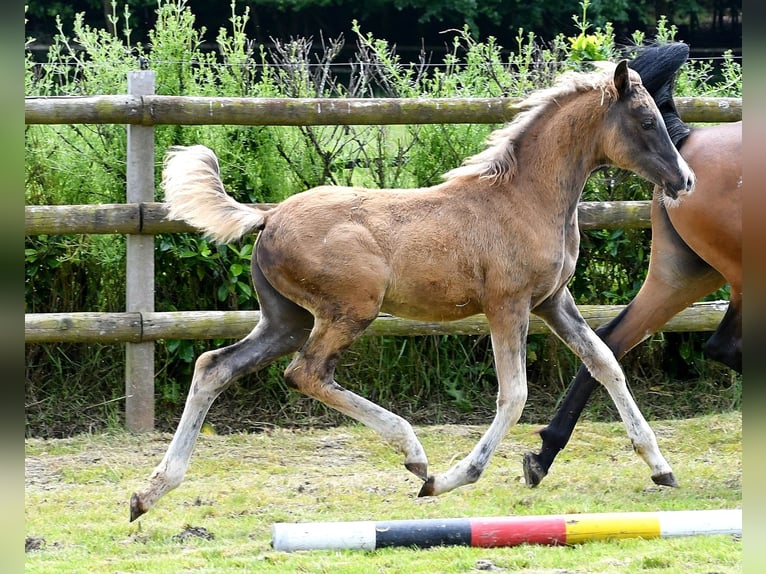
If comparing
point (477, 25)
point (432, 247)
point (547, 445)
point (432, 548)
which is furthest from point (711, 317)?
point (477, 25)

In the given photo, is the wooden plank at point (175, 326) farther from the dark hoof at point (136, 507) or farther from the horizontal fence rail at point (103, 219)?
the dark hoof at point (136, 507)

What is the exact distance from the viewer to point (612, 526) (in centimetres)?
363

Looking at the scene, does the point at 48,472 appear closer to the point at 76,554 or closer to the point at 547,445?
the point at 76,554

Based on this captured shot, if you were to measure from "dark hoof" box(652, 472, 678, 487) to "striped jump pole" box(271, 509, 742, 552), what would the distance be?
2.98 ft

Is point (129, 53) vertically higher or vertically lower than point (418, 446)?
higher

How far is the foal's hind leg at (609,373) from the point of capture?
15.0 ft

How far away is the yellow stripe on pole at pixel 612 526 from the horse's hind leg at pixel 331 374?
2.24ft

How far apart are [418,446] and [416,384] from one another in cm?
229

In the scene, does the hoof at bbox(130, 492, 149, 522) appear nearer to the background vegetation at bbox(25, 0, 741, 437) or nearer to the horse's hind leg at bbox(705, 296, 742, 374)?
the background vegetation at bbox(25, 0, 741, 437)

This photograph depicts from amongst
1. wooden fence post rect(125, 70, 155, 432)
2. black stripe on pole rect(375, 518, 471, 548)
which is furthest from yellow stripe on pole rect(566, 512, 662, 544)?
wooden fence post rect(125, 70, 155, 432)

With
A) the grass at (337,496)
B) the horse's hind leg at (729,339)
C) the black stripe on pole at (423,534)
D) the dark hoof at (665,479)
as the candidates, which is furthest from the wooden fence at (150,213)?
the black stripe on pole at (423,534)

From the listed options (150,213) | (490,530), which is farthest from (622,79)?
(150,213)

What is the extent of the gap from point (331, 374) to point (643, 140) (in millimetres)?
1718
